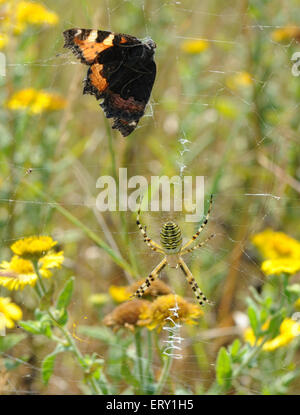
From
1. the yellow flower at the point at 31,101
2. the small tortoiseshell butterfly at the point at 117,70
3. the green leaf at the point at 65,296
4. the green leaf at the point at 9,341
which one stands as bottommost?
the green leaf at the point at 9,341

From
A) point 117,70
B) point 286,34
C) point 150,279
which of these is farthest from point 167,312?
point 286,34

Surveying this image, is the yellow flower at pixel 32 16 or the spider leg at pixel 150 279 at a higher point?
the yellow flower at pixel 32 16

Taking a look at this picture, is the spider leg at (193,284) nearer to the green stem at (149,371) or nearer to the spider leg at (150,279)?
the spider leg at (150,279)

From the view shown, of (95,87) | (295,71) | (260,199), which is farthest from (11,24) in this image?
(295,71)

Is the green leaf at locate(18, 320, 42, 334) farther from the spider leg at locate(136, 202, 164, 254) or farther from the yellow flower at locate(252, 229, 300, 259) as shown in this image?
the yellow flower at locate(252, 229, 300, 259)

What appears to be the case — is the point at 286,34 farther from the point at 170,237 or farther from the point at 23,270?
the point at 23,270

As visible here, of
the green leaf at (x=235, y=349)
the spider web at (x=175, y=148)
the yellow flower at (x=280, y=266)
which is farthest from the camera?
the spider web at (x=175, y=148)

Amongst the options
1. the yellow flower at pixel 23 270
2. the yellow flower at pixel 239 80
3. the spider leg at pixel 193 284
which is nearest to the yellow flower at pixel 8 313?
the yellow flower at pixel 23 270
